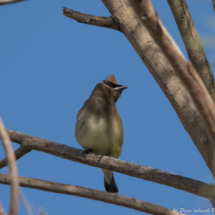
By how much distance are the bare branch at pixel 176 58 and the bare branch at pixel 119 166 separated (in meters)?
0.90

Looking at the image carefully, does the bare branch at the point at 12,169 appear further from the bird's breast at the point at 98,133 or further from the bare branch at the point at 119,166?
the bird's breast at the point at 98,133

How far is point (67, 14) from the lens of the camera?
412 cm

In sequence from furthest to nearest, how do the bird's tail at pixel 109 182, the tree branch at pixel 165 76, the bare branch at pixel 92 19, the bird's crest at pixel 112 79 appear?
1. the bird's crest at pixel 112 79
2. the bird's tail at pixel 109 182
3. the bare branch at pixel 92 19
4. the tree branch at pixel 165 76

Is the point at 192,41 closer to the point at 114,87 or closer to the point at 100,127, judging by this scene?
the point at 100,127

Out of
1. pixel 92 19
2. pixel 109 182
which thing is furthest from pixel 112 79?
pixel 92 19

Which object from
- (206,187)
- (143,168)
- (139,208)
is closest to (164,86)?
(143,168)

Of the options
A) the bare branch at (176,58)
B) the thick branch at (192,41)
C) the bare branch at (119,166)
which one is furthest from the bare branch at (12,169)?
the thick branch at (192,41)

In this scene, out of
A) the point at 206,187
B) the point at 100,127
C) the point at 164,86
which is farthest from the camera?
the point at 100,127

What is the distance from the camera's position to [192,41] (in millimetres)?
3037

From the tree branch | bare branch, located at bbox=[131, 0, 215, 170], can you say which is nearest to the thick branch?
the tree branch

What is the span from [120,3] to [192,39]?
1125mm

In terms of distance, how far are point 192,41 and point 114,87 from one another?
2.81 metres

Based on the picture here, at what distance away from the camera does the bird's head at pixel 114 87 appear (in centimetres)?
560

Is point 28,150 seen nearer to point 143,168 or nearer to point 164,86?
point 143,168
